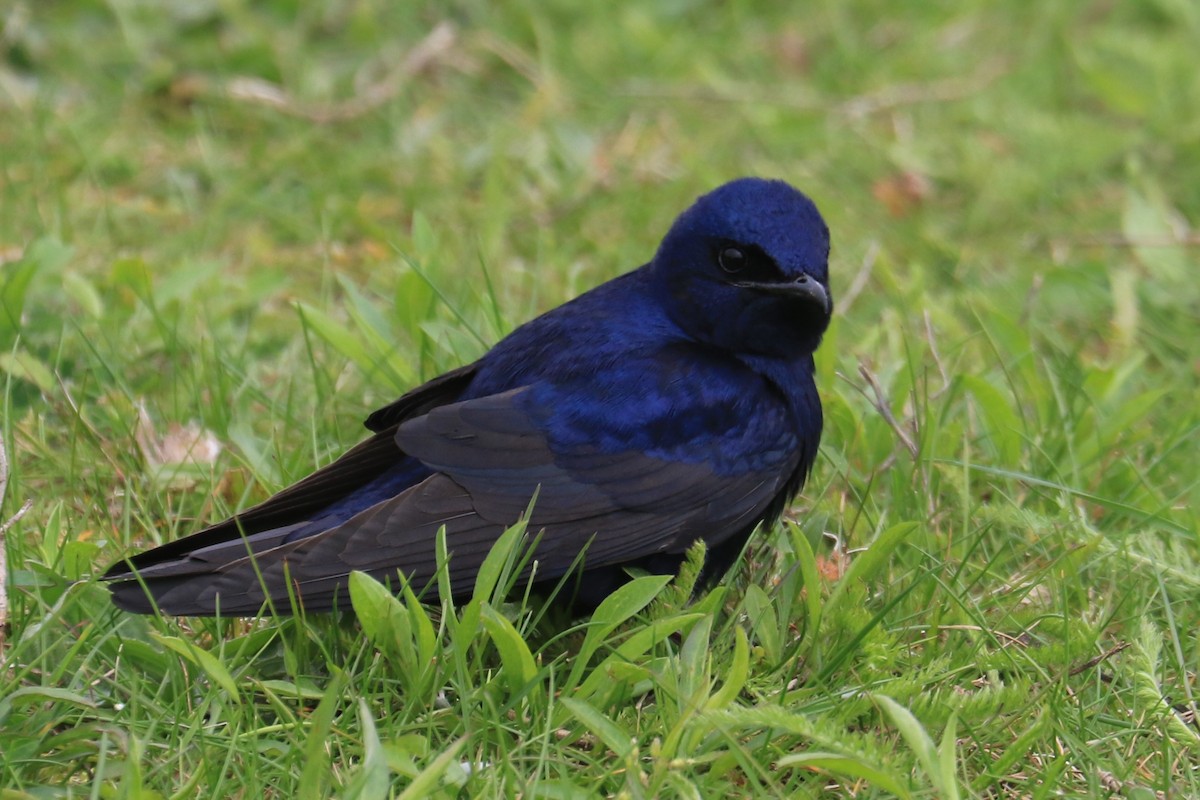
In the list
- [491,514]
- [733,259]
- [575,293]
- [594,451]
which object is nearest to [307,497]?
[491,514]

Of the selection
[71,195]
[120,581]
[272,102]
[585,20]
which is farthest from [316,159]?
[120,581]

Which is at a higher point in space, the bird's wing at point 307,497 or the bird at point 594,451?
the bird's wing at point 307,497

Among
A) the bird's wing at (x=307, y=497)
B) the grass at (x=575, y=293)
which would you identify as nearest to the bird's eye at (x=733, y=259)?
the grass at (x=575, y=293)

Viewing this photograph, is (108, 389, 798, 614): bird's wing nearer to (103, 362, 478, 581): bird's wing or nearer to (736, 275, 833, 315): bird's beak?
(103, 362, 478, 581): bird's wing

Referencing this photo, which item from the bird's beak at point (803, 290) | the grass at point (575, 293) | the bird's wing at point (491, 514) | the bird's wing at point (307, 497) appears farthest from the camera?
the bird's beak at point (803, 290)

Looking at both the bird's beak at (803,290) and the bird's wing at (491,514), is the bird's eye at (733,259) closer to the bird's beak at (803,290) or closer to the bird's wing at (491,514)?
the bird's beak at (803,290)

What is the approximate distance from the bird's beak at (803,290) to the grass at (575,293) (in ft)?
0.82

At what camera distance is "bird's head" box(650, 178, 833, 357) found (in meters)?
3.22

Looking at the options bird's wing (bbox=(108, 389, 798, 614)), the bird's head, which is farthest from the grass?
the bird's head

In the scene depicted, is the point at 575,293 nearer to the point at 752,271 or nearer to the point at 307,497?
the point at 752,271

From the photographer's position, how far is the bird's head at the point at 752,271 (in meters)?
3.22

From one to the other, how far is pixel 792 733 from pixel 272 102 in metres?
3.76

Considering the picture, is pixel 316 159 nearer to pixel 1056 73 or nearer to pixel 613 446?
pixel 613 446

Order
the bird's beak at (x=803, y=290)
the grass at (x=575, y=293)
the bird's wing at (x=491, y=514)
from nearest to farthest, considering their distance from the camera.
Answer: the grass at (x=575, y=293) < the bird's wing at (x=491, y=514) < the bird's beak at (x=803, y=290)
